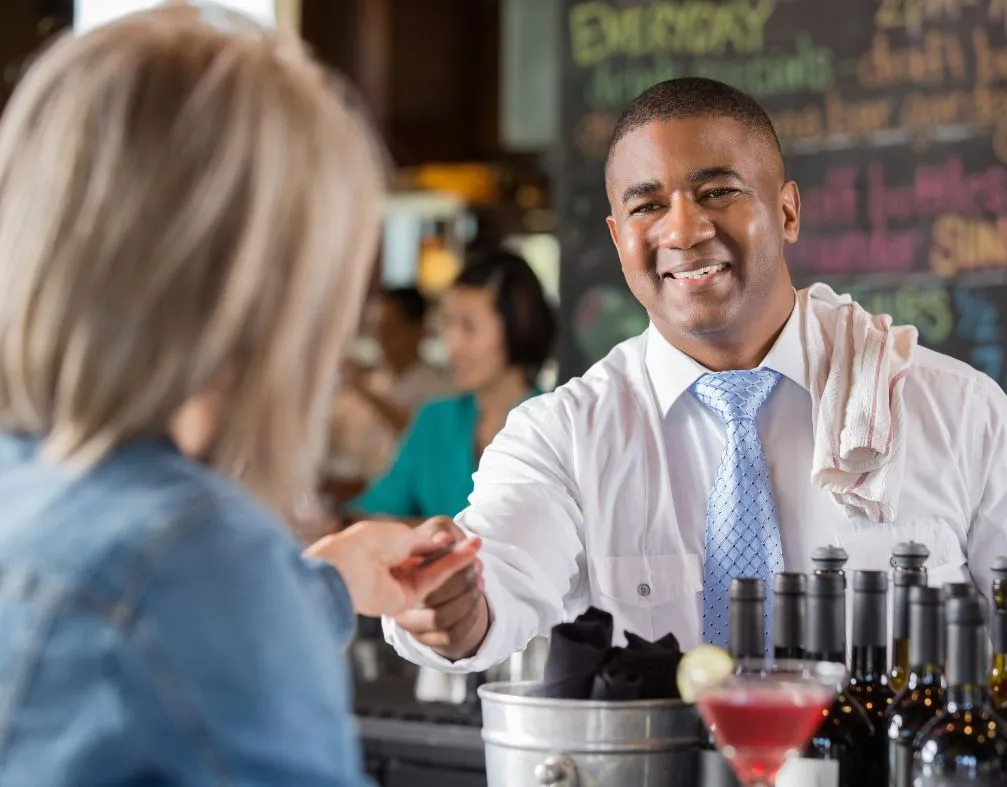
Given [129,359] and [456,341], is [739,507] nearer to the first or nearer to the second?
[129,359]

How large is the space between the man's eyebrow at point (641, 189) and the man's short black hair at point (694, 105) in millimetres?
80

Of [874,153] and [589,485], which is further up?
[874,153]

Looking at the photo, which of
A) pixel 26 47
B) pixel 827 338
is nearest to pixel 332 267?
pixel 827 338

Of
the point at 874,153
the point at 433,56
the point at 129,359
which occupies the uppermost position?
the point at 433,56

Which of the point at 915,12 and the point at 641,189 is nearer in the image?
the point at 641,189

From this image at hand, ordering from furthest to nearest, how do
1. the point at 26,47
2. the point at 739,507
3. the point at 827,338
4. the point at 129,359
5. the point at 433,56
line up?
the point at 433,56
the point at 26,47
the point at 827,338
the point at 739,507
the point at 129,359

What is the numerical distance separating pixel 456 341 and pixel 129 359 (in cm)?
321

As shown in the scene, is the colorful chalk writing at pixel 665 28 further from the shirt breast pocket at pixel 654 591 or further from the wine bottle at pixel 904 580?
the wine bottle at pixel 904 580

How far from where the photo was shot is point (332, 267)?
102cm

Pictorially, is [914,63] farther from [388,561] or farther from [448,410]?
[388,561]

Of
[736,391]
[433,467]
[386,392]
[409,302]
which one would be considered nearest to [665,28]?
[433,467]

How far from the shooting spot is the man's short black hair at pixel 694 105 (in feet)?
6.93

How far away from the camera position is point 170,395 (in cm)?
94

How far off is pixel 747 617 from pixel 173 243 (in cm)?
70
